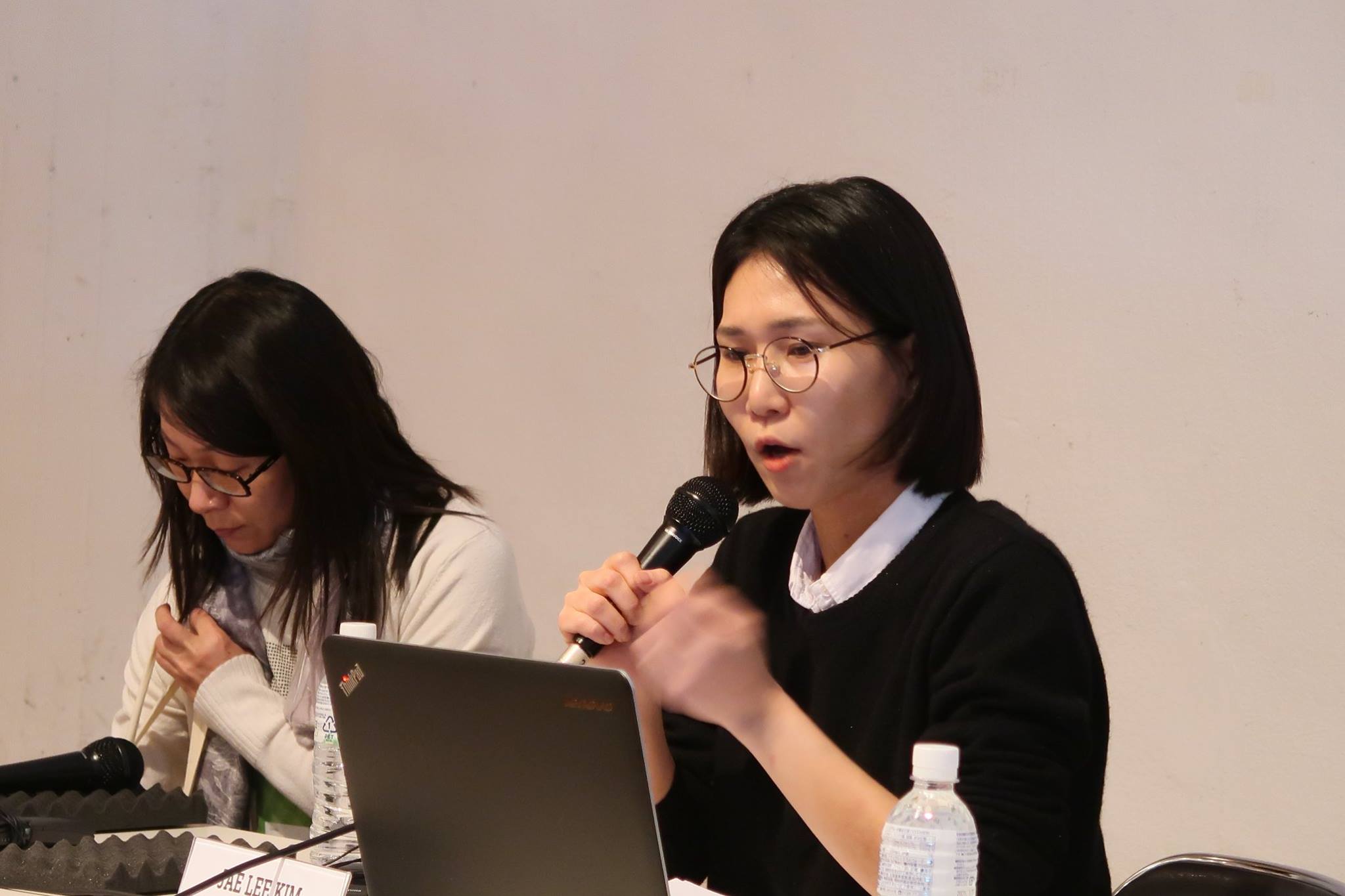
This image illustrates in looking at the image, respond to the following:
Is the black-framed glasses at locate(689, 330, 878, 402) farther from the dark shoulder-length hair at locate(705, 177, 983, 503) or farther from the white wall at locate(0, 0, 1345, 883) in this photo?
the white wall at locate(0, 0, 1345, 883)

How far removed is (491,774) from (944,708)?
443mm

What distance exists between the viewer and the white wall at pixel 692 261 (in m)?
1.83

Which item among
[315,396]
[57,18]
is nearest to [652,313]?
[315,396]

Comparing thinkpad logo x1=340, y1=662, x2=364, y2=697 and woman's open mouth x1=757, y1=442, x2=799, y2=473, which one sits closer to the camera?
thinkpad logo x1=340, y1=662, x2=364, y2=697

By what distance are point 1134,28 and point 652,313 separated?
0.96 meters

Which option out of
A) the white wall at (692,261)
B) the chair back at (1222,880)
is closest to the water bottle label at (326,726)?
the chair back at (1222,880)

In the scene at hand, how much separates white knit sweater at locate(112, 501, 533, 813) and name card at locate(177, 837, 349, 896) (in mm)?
560

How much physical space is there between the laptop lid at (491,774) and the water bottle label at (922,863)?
158mm

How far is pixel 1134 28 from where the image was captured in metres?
1.93

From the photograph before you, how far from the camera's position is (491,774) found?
3.07ft

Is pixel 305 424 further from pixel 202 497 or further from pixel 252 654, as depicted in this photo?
pixel 252 654

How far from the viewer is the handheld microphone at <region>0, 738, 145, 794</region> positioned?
1620 millimetres

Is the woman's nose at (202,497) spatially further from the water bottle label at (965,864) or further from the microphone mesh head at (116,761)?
the water bottle label at (965,864)

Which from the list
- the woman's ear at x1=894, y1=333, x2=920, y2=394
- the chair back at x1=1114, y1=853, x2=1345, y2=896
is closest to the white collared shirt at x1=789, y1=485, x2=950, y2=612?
the woman's ear at x1=894, y1=333, x2=920, y2=394
